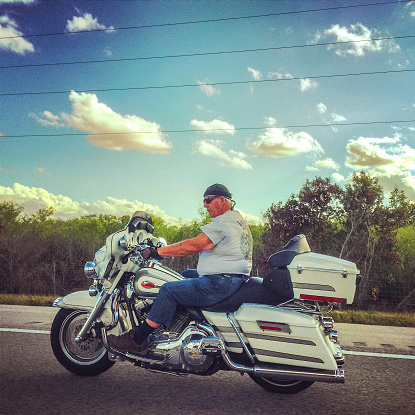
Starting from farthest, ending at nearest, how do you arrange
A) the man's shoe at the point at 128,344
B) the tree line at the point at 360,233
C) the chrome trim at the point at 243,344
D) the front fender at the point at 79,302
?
1. the tree line at the point at 360,233
2. the front fender at the point at 79,302
3. the man's shoe at the point at 128,344
4. the chrome trim at the point at 243,344

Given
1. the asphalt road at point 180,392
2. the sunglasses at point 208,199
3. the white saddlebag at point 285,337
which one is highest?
the sunglasses at point 208,199

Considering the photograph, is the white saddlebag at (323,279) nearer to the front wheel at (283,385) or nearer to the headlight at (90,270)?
the front wheel at (283,385)

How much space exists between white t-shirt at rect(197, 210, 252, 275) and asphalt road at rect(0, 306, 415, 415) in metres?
1.12

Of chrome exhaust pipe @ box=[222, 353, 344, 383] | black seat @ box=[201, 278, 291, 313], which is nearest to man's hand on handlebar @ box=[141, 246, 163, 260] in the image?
black seat @ box=[201, 278, 291, 313]

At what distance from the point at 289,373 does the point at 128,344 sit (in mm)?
1464

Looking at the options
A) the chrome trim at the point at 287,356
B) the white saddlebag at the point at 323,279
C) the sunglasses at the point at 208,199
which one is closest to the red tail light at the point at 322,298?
the white saddlebag at the point at 323,279

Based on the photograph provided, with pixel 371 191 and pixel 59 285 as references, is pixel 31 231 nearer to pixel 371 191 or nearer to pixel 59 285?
pixel 59 285

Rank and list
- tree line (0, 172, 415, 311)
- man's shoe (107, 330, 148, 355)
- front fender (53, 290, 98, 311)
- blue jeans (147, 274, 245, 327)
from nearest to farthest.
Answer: blue jeans (147, 274, 245, 327)
man's shoe (107, 330, 148, 355)
front fender (53, 290, 98, 311)
tree line (0, 172, 415, 311)

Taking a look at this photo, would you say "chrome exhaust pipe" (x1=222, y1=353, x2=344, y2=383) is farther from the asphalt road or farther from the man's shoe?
the man's shoe

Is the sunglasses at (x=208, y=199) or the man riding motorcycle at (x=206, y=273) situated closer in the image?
the man riding motorcycle at (x=206, y=273)

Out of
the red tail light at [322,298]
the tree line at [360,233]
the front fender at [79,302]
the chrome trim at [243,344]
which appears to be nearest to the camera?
the red tail light at [322,298]

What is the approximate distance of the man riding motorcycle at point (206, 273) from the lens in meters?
4.24

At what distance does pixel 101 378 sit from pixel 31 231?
80.5 ft

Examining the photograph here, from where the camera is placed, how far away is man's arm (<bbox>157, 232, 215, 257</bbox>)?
4254mm
